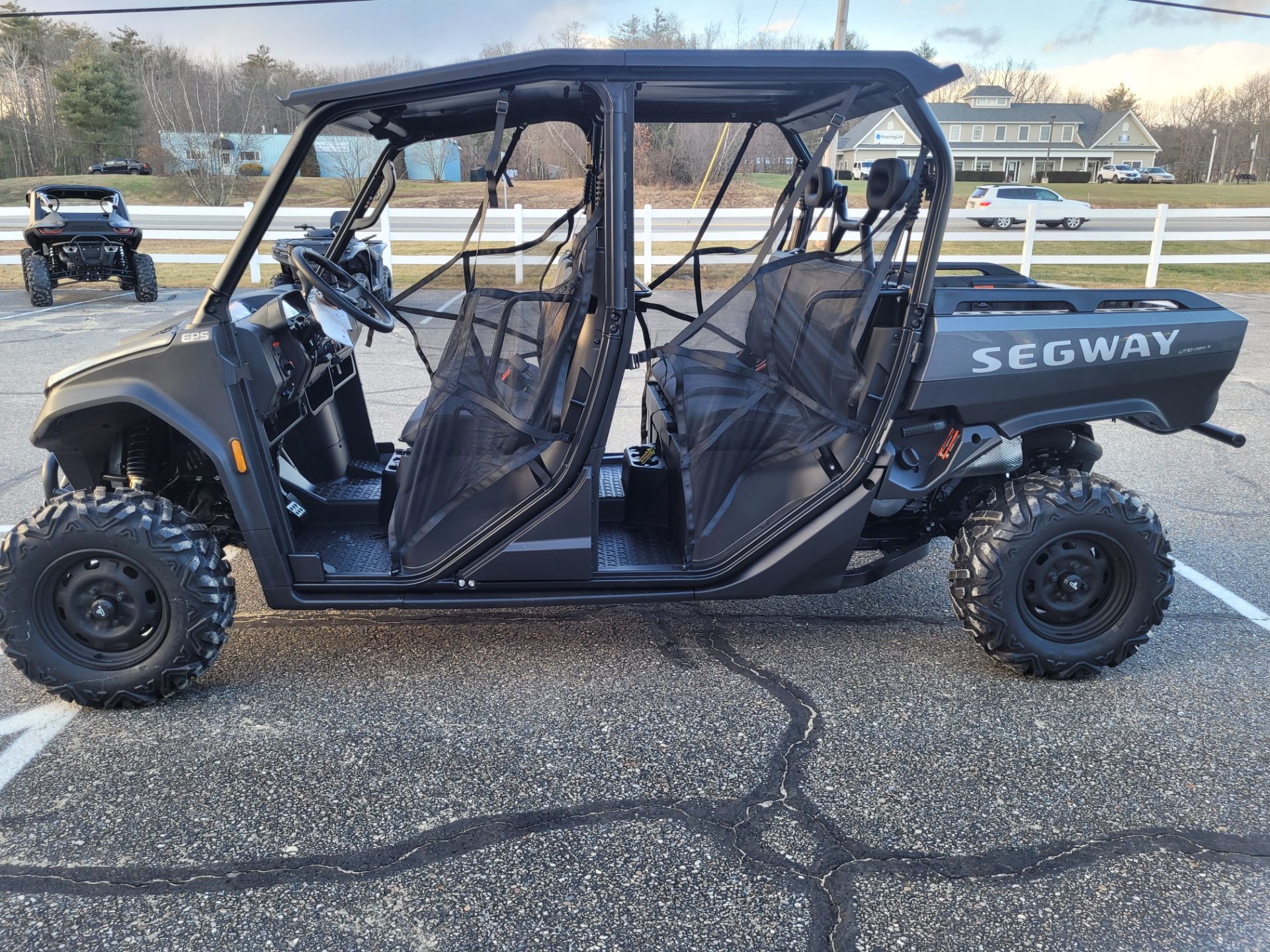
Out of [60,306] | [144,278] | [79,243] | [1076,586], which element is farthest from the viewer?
[144,278]

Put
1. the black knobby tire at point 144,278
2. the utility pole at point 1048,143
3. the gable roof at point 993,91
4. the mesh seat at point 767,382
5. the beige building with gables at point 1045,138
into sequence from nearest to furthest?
the mesh seat at point 767,382 < the black knobby tire at point 144,278 < the utility pole at point 1048,143 < the beige building with gables at point 1045,138 < the gable roof at point 993,91

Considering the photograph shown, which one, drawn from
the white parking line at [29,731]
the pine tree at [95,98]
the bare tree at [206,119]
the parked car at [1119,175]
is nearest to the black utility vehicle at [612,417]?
the white parking line at [29,731]

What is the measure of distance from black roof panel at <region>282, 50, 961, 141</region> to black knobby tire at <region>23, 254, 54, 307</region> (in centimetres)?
1176

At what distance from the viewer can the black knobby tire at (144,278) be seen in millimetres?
13047

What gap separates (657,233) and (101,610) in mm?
12888

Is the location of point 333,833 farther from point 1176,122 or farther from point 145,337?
point 1176,122

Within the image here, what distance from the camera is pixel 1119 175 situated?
6569cm

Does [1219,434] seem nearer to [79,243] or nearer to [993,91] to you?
[79,243]

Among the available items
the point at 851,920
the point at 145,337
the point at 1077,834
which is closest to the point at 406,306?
the point at 145,337

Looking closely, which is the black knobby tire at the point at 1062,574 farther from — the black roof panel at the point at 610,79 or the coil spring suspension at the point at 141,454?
the coil spring suspension at the point at 141,454

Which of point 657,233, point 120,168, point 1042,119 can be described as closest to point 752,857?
point 657,233

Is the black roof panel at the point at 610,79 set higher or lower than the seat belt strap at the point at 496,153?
higher

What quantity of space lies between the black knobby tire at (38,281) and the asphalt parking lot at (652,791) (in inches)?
445

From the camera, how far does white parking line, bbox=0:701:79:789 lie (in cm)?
276
